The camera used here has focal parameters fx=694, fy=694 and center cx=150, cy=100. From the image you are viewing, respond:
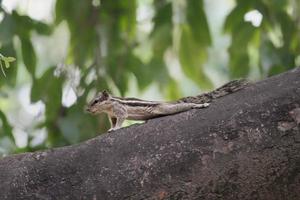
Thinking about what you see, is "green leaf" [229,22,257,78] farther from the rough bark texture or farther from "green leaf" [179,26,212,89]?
the rough bark texture

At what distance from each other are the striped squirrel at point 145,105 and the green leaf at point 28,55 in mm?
820

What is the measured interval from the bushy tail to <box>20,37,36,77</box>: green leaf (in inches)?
68.9

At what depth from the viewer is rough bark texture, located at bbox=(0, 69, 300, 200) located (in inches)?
99.8

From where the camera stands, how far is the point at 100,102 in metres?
3.90

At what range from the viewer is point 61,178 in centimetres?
266

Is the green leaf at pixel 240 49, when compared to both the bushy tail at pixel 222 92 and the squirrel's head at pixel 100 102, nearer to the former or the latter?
the squirrel's head at pixel 100 102

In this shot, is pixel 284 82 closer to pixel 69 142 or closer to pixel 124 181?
pixel 124 181

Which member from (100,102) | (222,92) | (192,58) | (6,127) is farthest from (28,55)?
(222,92)

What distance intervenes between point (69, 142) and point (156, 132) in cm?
180

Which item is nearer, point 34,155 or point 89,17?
point 34,155

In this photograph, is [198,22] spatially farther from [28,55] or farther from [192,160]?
[192,160]

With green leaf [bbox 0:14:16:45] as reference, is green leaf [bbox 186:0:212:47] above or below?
above

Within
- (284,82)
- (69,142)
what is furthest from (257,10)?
(284,82)

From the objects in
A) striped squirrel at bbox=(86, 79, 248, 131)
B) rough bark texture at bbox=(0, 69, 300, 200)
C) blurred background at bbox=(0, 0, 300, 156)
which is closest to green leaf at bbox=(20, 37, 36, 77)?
blurred background at bbox=(0, 0, 300, 156)
